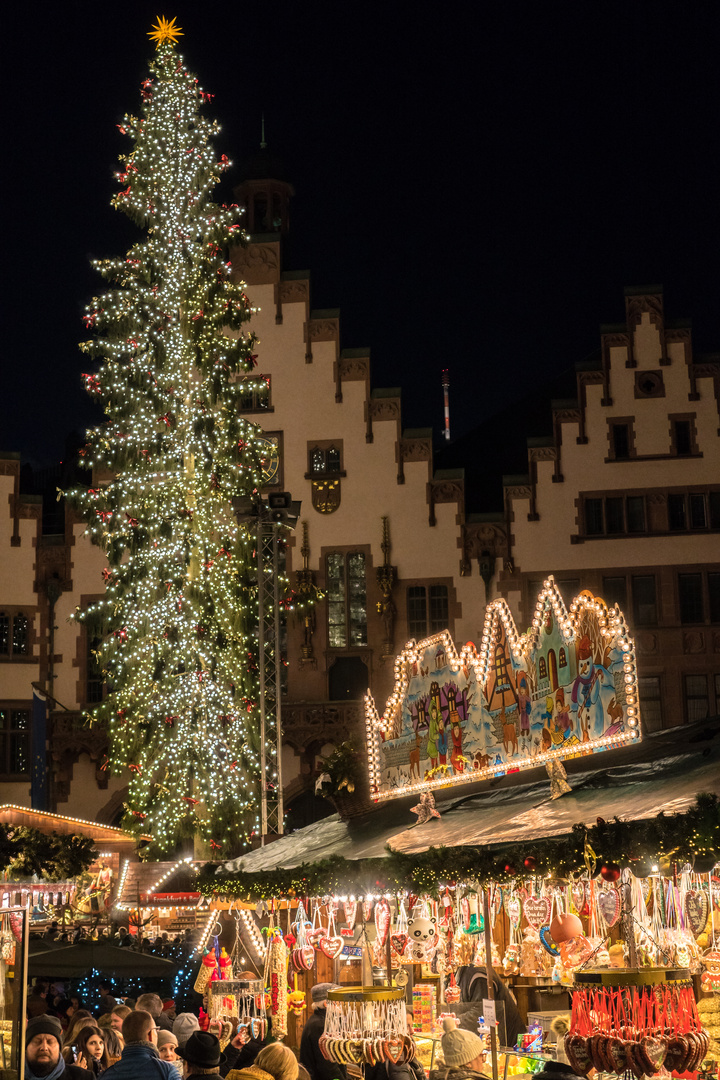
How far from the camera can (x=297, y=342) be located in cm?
3098

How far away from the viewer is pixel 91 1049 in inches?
384

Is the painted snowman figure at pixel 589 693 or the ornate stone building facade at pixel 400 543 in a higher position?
the ornate stone building facade at pixel 400 543

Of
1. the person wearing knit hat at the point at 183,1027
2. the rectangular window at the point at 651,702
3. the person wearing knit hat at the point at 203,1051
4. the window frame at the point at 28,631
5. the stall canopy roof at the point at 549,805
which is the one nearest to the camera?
the person wearing knit hat at the point at 203,1051

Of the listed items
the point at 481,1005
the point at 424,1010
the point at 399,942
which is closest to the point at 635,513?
the point at 399,942

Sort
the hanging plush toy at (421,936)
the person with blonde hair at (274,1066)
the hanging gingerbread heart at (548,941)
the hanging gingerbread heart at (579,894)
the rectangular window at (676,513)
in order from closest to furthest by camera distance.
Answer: the person with blonde hair at (274,1066) < the hanging gingerbread heart at (548,941) < the hanging gingerbread heart at (579,894) < the hanging plush toy at (421,936) < the rectangular window at (676,513)

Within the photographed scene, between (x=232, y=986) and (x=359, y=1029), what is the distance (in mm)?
6530

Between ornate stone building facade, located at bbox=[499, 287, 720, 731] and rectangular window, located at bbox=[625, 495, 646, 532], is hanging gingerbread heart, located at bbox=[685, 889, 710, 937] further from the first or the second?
rectangular window, located at bbox=[625, 495, 646, 532]

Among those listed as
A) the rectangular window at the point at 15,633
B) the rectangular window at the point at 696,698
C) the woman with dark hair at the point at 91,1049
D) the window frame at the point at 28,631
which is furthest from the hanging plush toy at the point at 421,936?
the rectangular window at the point at 15,633

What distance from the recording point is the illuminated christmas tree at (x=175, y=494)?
24641 millimetres

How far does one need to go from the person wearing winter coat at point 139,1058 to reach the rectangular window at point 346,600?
22.1 m

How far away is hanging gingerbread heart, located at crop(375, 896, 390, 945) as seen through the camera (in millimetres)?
14023

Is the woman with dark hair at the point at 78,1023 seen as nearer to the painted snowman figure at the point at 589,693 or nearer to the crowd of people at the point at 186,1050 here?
the crowd of people at the point at 186,1050

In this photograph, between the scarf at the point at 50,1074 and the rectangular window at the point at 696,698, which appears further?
the rectangular window at the point at 696,698

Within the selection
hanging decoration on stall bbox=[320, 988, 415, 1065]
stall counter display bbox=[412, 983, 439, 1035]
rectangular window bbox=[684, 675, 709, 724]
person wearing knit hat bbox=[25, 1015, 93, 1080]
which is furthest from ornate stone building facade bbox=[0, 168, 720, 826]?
person wearing knit hat bbox=[25, 1015, 93, 1080]
